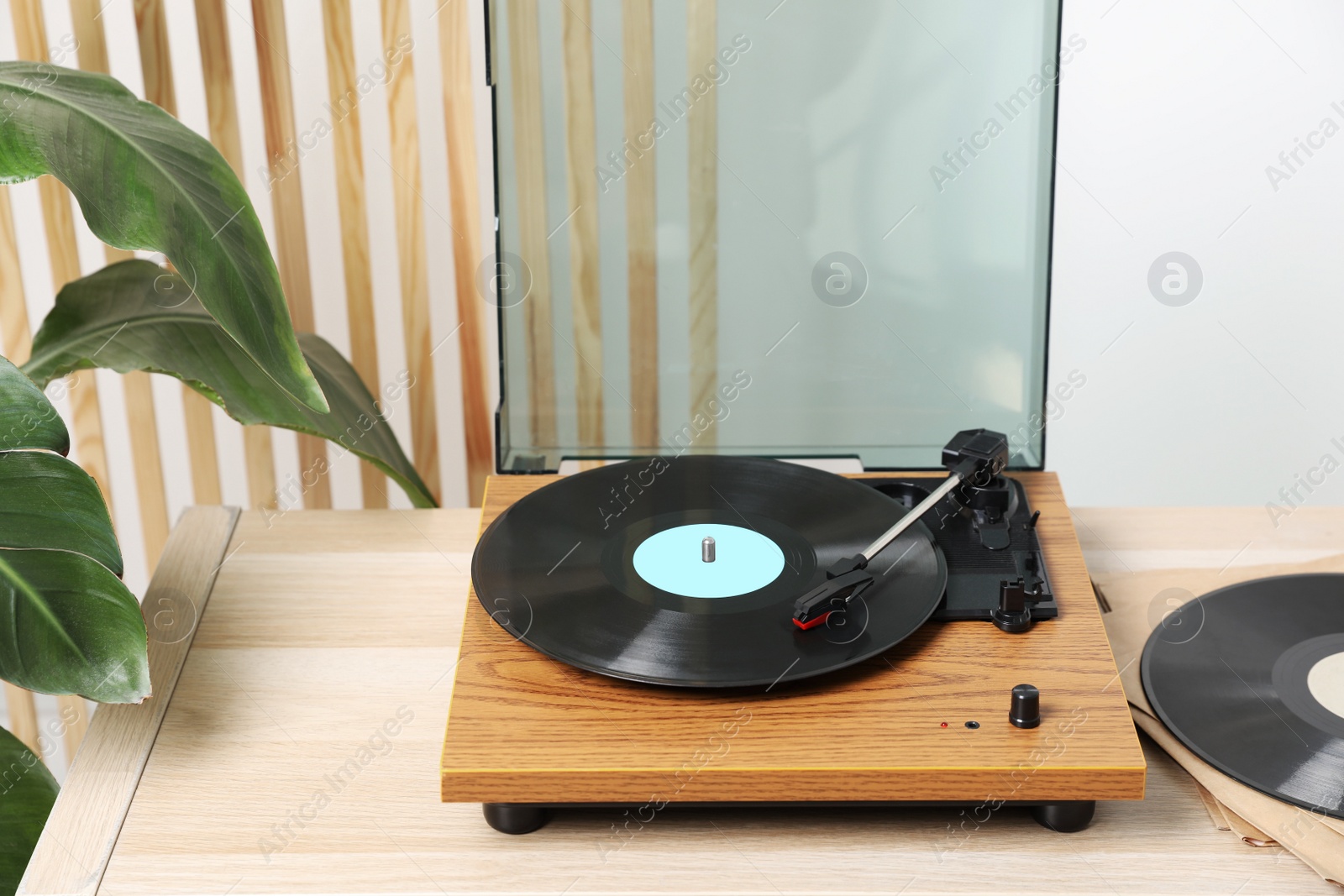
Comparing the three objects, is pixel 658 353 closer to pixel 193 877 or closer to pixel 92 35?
pixel 193 877

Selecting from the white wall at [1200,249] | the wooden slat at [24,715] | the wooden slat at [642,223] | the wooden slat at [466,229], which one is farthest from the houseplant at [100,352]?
the white wall at [1200,249]

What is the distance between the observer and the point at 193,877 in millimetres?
729

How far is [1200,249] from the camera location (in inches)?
56.6

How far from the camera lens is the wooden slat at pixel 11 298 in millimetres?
1463

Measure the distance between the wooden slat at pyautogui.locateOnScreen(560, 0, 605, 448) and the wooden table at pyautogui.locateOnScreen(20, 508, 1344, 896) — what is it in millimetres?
245

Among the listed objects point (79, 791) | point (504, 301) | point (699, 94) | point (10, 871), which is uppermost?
point (699, 94)

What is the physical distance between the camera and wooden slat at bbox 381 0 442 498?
140 cm

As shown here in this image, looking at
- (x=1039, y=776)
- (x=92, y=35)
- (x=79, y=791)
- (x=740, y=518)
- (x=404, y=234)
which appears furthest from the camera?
(x=404, y=234)

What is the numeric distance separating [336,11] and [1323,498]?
1.40 meters

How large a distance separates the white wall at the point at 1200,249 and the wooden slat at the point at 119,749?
1.03 m

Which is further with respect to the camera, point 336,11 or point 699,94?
point 336,11

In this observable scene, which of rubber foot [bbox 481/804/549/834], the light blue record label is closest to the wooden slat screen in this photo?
the light blue record label

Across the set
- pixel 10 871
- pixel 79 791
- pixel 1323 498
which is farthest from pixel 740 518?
pixel 1323 498

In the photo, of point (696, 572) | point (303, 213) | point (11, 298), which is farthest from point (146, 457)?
point (696, 572)
